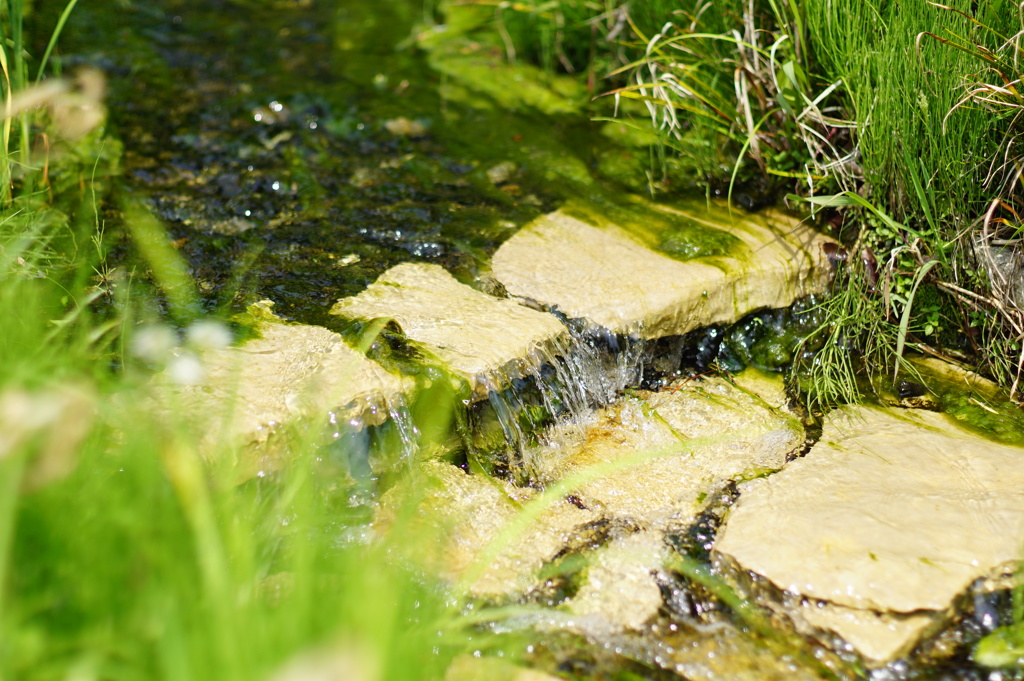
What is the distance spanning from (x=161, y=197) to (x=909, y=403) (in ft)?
9.88

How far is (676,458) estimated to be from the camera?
255 cm

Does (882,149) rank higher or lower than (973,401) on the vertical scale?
higher

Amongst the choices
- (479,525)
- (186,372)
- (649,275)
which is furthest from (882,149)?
(186,372)

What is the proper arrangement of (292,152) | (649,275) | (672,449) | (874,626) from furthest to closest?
(292,152)
(649,275)
(672,449)
(874,626)

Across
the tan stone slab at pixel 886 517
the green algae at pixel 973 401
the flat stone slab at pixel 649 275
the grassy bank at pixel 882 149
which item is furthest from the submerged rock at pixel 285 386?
the green algae at pixel 973 401

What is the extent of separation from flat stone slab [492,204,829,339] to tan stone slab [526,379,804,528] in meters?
0.27

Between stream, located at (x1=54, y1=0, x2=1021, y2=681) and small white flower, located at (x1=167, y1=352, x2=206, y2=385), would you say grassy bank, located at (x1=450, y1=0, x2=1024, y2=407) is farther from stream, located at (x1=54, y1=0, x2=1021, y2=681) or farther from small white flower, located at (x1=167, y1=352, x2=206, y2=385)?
small white flower, located at (x1=167, y1=352, x2=206, y2=385)

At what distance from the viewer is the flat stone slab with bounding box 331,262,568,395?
245 centimetres

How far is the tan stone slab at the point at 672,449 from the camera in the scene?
7.84 feet

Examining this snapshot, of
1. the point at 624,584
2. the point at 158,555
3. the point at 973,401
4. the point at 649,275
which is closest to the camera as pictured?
the point at 158,555

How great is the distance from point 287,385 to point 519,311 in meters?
0.84

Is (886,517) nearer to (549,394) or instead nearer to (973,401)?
(973,401)

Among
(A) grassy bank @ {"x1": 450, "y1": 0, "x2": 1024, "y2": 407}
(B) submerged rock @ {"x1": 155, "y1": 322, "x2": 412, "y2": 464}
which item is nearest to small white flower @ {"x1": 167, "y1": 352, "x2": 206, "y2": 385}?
(B) submerged rock @ {"x1": 155, "y1": 322, "x2": 412, "y2": 464}

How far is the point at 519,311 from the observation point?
270 centimetres
